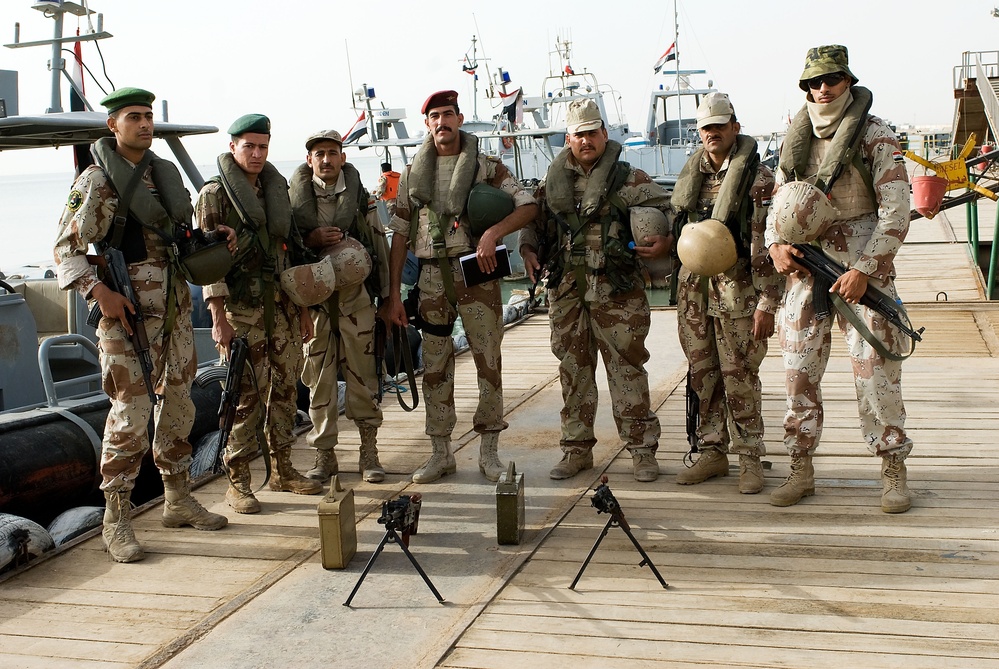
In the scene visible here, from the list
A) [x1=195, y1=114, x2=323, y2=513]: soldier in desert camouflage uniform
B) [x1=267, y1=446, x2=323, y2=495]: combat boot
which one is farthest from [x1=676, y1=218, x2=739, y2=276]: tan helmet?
[x1=267, y1=446, x2=323, y2=495]: combat boot

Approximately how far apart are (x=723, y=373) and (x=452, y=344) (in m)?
1.47

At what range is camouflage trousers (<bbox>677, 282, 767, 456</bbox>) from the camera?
487cm

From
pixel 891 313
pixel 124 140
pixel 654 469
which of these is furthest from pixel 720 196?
pixel 124 140

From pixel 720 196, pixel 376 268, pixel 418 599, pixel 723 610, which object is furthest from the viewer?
pixel 376 268

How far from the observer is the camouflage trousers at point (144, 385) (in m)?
4.41

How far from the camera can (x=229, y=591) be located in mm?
4000

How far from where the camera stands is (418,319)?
Result: 546 centimetres

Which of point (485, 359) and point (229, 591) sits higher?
point (485, 359)

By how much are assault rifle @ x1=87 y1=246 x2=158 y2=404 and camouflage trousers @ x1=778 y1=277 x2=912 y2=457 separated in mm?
2916

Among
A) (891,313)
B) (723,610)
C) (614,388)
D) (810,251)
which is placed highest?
(810,251)

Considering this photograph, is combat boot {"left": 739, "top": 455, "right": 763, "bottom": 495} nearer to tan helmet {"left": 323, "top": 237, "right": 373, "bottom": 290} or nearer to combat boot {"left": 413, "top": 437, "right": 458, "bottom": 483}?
combat boot {"left": 413, "top": 437, "right": 458, "bottom": 483}

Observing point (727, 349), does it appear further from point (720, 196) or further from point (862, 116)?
point (862, 116)

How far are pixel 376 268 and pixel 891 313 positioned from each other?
2684mm

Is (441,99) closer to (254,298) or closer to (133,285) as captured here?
(254,298)
